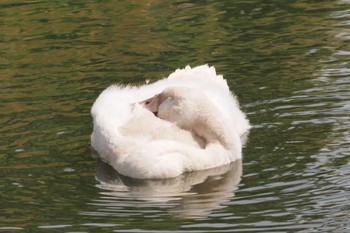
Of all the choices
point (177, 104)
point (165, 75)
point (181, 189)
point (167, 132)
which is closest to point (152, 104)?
point (177, 104)

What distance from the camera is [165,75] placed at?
535 inches

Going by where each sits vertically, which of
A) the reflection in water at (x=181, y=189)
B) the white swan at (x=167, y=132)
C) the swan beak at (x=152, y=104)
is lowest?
the reflection in water at (x=181, y=189)

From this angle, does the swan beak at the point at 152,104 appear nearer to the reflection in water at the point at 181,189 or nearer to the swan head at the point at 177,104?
the swan head at the point at 177,104

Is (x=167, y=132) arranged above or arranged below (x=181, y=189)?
above

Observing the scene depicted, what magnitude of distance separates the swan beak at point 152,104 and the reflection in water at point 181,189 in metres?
0.70

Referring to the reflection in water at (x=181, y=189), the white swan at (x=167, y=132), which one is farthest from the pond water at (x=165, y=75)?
the white swan at (x=167, y=132)

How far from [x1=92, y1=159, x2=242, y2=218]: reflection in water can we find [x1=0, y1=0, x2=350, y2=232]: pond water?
18mm

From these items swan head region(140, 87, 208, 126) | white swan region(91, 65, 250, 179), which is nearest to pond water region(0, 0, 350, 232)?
white swan region(91, 65, 250, 179)

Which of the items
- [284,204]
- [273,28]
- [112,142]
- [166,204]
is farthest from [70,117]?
[273,28]

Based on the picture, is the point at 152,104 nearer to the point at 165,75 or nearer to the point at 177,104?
the point at 177,104

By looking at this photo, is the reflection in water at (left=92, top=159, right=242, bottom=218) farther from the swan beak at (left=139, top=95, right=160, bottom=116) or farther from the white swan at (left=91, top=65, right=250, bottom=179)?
the swan beak at (left=139, top=95, right=160, bottom=116)

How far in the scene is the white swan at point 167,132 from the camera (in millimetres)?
10062

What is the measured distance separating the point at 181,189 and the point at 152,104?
136 centimetres

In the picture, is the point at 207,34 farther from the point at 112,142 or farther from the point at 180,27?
the point at 112,142
